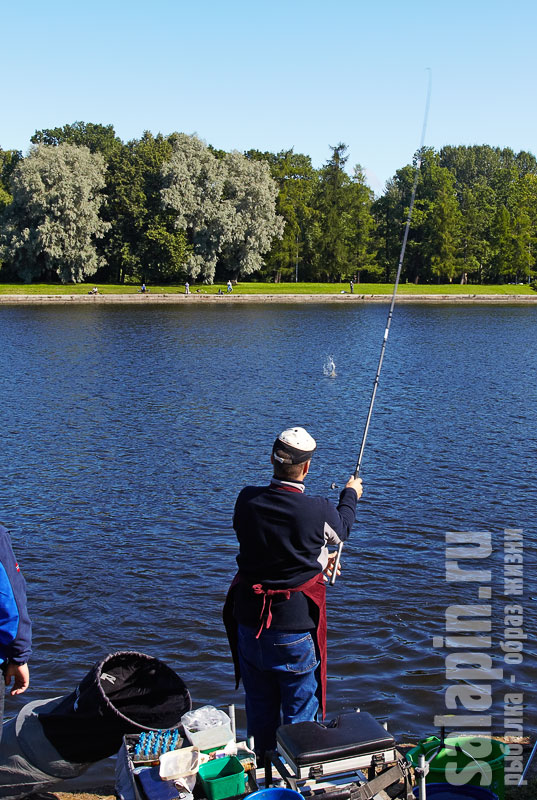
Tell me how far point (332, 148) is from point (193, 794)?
97.5 m

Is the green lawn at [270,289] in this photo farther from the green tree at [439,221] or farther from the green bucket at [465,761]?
the green bucket at [465,761]

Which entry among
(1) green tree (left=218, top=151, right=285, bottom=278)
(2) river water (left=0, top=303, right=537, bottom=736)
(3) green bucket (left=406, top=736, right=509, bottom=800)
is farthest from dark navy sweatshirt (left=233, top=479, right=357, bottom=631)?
(1) green tree (left=218, top=151, right=285, bottom=278)

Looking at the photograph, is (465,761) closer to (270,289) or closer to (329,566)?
(329,566)

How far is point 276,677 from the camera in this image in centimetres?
475

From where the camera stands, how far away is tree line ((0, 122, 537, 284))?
72.4 meters

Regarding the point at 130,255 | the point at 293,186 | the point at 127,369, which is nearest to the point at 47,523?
the point at 127,369

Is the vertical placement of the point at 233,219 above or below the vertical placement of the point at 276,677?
above

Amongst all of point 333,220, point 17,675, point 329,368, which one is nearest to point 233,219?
point 333,220

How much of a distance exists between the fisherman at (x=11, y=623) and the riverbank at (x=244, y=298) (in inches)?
2584

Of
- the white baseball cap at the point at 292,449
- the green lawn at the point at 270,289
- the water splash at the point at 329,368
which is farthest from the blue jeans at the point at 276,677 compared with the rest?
the green lawn at the point at 270,289

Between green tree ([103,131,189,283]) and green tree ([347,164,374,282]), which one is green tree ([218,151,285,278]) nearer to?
green tree ([103,131,189,283])

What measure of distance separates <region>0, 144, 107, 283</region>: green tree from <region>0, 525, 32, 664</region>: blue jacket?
231ft

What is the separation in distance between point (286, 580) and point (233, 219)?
7316 centimetres

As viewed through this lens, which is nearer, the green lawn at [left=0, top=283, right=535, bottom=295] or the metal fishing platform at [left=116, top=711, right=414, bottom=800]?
the metal fishing platform at [left=116, top=711, right=414, bottom=800]
